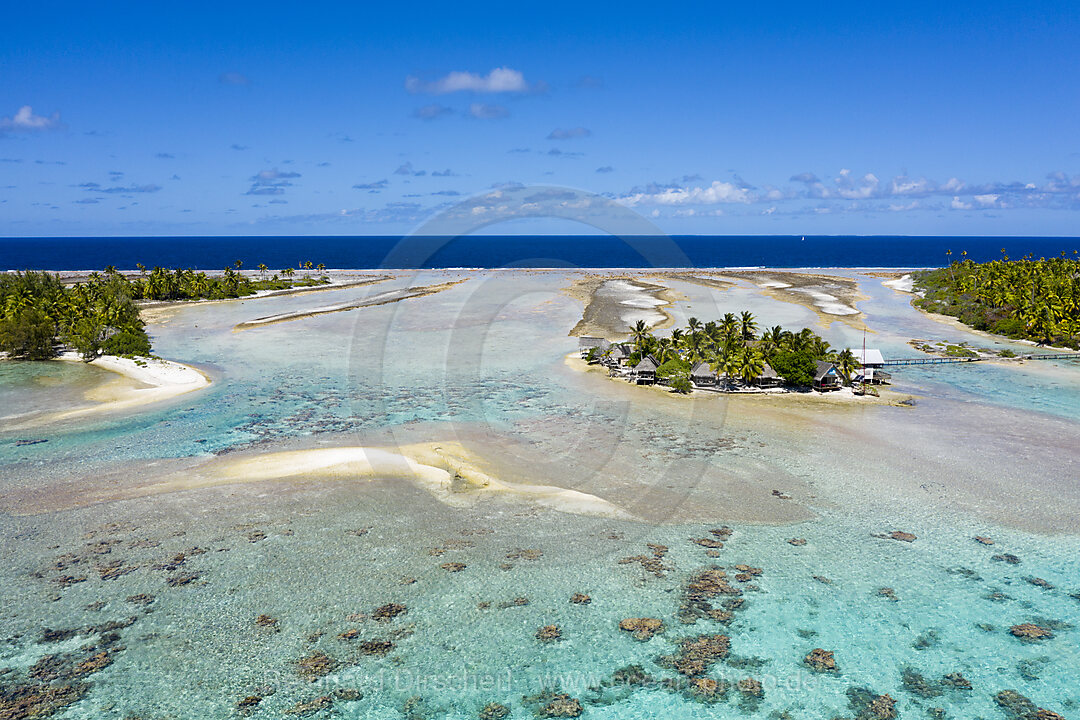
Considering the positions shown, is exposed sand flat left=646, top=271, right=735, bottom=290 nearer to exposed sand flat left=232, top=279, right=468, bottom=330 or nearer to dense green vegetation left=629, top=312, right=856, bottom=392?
exposed sand flat left=232, top=279, right=468, bottom=330

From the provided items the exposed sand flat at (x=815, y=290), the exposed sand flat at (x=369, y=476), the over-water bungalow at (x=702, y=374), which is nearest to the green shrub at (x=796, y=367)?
the over-water bungalow at (x=702, y=374)

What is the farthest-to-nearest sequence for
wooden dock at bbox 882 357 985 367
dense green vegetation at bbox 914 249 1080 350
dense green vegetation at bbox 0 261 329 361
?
dense green vegetation at bbox 914 249 1080 350 → dense green vegetation at bbox 0 261 329 361 → wooden dock at bbox 882 357 985 367

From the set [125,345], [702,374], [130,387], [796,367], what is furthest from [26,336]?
[796,367]

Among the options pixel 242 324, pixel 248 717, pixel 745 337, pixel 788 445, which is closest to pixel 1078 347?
pixel 745 337

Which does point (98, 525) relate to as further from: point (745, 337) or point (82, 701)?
point (745, 337)

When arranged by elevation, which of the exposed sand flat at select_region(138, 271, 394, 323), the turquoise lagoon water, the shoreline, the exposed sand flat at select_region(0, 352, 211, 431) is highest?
the exposed sand flat at select_region(138, 271, 394, 323)

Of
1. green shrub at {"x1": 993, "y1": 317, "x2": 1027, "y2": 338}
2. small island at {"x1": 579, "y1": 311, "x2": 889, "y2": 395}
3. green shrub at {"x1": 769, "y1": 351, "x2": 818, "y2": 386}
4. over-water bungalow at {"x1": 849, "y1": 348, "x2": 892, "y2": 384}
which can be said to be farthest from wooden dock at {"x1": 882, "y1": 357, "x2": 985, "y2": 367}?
green shrub at {"x1": 993, "y1": 317, "x2": 1027, "y2": 338}

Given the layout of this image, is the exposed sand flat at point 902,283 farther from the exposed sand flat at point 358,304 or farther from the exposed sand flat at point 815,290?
the exposed sand flat at point 358,304

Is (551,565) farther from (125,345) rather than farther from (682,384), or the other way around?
(125,345)
